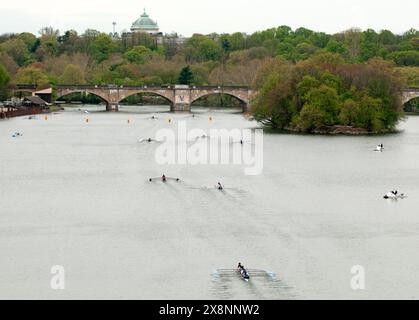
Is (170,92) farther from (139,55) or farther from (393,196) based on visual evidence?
(393,196)

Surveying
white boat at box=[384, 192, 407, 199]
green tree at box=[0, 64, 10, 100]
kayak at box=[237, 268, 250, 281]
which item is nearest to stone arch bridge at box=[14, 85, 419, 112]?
green tree at box=[0, 64, 10, 100]

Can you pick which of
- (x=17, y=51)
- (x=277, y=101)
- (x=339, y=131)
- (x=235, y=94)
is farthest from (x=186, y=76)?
(x=339, y=131)

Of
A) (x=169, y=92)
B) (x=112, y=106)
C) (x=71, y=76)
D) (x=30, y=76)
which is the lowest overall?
(x=112, y=106)

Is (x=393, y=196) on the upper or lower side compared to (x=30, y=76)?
upper

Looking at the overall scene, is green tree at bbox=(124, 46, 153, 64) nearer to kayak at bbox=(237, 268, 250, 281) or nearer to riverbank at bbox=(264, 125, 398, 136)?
riverbank at bbox=(264, 125, 398, 136)

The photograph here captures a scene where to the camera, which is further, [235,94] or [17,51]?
[17,51]

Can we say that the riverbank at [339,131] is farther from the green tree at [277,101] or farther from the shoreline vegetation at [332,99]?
the green tree at [277,101]

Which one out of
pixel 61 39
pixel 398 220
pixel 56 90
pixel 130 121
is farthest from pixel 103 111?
pixel 398 220
